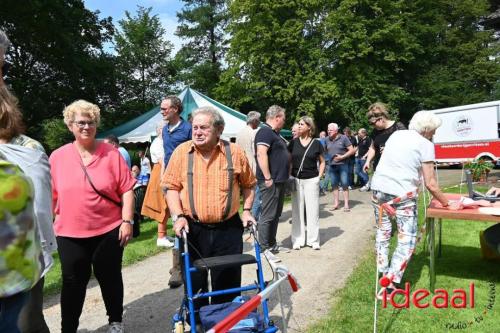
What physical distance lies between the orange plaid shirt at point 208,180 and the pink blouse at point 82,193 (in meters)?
0.46

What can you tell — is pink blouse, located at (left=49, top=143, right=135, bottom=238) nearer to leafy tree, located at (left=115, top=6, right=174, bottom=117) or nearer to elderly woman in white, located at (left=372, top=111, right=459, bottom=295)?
elderly woman in white, located at (left=372, top=111, right=459, bottom=295)

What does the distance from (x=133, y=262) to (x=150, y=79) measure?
3462cm

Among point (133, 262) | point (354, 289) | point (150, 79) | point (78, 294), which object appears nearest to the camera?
point (78, 294)

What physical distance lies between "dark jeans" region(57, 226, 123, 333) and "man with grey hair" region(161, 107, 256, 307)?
61 centimetres

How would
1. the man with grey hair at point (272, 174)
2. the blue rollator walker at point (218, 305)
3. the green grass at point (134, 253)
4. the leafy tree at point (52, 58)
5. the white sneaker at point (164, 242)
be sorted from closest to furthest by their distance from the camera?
the blue rollator walker at point (218, 305) < the green grass at point (134, 253) < the man with grey hair at point (272, 174) < the white sneaker at point (164, 242) < the leafy tree at point (52, 58)

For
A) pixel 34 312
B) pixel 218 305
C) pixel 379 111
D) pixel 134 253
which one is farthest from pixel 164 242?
pixel 34 312

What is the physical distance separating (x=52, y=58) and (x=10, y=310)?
24886mm

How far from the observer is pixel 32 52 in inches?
909

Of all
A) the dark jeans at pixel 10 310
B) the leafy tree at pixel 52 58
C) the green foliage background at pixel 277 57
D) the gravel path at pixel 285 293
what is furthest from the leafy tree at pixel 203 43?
the dark jeans at pixel 10 310

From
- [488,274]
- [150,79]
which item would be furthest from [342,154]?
[150,79]

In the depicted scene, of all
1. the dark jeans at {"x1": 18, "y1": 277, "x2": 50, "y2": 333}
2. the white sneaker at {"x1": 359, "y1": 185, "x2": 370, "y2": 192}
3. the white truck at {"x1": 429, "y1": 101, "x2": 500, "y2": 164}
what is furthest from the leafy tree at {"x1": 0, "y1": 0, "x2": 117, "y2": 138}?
the dark jeans at {"x1": 18, "y1": 277, "x2": 50, "y2": 333}

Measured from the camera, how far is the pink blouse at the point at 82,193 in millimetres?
3197

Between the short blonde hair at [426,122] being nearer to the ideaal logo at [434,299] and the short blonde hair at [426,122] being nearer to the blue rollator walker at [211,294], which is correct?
the ideaal logo at [434,299]

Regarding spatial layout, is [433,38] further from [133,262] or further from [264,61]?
[133,262]
